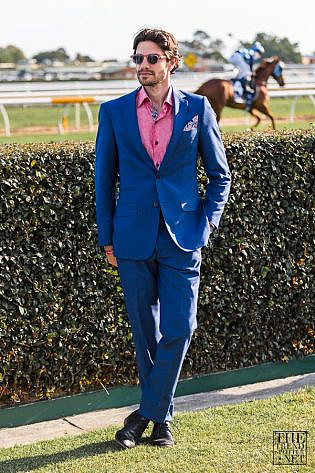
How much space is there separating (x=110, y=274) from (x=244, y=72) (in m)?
15.7

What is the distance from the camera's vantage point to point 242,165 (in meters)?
5.73

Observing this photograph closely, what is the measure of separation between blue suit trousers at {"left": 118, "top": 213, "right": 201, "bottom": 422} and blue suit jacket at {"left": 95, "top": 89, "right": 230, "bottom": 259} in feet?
0.23

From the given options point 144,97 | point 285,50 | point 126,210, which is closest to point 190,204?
point 126,210

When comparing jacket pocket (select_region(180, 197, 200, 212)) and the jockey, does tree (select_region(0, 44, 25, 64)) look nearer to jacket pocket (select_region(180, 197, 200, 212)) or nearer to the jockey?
the jockey

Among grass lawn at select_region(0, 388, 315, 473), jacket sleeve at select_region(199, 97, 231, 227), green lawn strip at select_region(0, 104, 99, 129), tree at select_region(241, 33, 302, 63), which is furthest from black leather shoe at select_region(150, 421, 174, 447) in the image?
tree at select_region(241, 33, 302, 63)

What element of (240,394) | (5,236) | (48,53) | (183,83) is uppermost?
(5,236)

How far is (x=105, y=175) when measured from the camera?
4480 mm

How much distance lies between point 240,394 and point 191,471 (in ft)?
4.74

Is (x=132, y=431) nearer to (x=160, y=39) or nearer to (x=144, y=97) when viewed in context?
(x=144, y=97)

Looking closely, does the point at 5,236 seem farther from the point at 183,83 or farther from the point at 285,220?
the point at 183,83

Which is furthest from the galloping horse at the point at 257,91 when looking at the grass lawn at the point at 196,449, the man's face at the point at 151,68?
the man's face at the point at 151,68

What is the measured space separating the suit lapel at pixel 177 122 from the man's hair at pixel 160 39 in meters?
0.23

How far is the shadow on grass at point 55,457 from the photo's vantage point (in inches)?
176

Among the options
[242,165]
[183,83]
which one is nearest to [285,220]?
[242,165]
